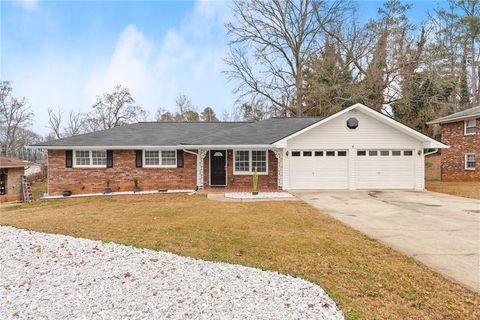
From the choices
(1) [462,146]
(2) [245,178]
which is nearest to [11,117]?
(2) [245,178]

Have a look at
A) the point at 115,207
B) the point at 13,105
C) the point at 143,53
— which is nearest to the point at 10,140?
the point at 13,105

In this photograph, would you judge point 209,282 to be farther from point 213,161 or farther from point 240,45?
point 240,45

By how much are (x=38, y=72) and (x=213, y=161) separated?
12775 mm

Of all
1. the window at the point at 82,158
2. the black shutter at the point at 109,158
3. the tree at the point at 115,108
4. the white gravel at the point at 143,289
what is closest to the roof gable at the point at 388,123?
the black shutter at the point at 109,158

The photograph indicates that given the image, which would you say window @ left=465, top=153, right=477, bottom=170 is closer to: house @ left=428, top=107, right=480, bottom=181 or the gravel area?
house @ left=428, top=107, right=480, bottom=181

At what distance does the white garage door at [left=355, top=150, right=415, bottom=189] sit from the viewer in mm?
14656

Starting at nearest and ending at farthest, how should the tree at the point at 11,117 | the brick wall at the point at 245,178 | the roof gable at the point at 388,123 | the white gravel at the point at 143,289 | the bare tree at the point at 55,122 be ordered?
the white gravel at the point at 143,289, the roof gable at the point at 388,123, the brick wall at the point at 245,178, the tree at the point at 11,117, the bare tree at the point at 55,122

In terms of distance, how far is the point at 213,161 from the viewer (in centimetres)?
1536

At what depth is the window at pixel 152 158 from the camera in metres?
15.4

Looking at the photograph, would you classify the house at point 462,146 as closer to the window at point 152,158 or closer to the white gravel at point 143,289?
the window at point 152,158

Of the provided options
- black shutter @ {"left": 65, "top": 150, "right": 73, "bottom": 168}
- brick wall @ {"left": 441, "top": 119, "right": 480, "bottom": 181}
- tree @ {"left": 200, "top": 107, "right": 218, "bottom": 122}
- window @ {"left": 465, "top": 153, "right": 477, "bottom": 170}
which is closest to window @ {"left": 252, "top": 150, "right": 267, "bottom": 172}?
black shutter @ {"left": 65, "top": 150, "right": 73, "bottom": 168}

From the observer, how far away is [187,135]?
55.2ft

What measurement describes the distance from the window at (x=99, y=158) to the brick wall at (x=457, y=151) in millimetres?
22063

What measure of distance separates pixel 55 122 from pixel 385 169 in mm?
46013
